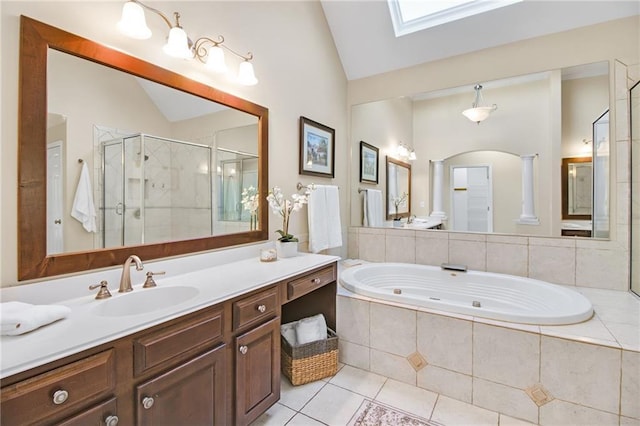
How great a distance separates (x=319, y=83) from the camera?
290 centimetres

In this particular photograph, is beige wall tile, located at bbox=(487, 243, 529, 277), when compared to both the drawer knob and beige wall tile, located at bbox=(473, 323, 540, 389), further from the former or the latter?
the drawer knob

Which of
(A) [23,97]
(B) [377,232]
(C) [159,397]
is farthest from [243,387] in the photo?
(B) [377,232]

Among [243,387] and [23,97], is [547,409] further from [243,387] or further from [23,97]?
[23,97]

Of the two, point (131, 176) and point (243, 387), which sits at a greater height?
point (131, 176)

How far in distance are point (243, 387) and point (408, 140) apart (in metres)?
2.74

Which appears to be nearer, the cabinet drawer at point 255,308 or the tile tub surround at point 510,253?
the cabinet drawer at point 255,308

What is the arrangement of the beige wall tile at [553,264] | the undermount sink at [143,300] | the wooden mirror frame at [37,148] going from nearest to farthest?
the wooden mirror frame at [37,148], the undermount sink at [143,300], the beige wall tile at [553,264]

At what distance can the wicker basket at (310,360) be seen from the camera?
6.47 ft

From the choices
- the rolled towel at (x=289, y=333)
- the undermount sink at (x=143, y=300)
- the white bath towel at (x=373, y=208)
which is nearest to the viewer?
the undermount sink at (x=143, y=300)

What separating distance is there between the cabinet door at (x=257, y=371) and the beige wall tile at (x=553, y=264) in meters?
2.24

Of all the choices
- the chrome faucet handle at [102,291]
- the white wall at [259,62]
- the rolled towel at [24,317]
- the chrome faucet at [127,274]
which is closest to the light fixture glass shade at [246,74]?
the white wall at [259,62]

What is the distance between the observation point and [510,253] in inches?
102

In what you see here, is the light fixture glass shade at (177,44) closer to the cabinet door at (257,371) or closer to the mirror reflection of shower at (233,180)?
the mirror reflection of shower at (233,180)

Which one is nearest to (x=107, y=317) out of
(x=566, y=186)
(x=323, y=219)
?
(x=323, y=219)
